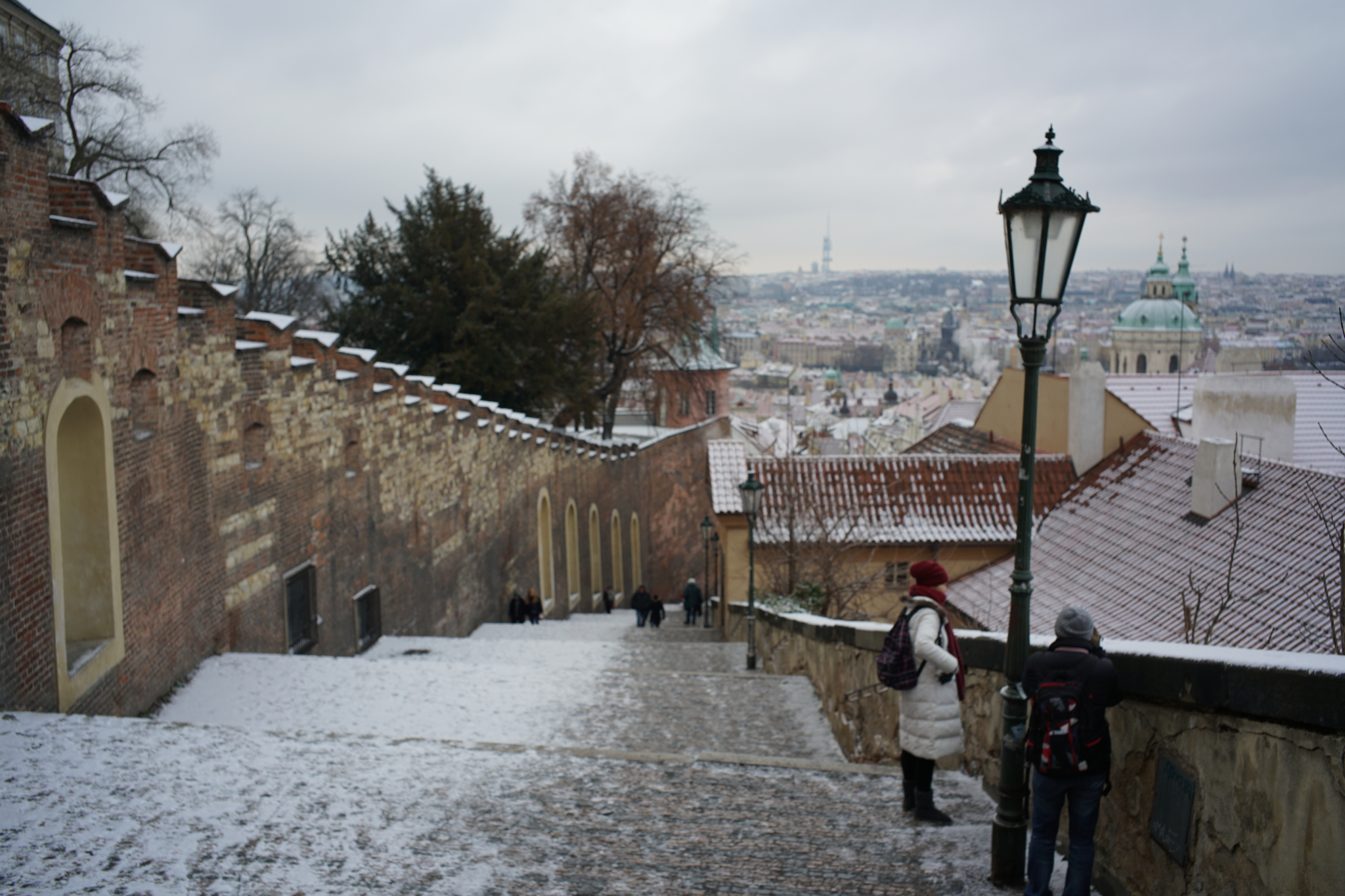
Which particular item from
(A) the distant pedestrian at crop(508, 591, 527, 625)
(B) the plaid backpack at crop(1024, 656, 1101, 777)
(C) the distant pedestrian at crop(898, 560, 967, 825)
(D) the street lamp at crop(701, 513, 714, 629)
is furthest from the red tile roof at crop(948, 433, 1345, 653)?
(A) the distant pedestrian at crop(508, 591, 527, 625)

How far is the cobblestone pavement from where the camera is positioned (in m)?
4.34

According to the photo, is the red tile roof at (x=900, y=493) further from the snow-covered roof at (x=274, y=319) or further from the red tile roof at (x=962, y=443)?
the snow-covered roof at (x=274, y=319)

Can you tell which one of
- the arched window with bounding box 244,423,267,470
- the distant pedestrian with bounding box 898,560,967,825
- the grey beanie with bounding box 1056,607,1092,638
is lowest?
the distant pedestrian with bounding box 898,560,967,825

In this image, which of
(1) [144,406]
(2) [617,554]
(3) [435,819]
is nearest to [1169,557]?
(3) [435,819]

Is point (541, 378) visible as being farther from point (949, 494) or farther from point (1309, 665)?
point (1309, 665)

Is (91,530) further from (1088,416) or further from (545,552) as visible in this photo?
(1088,416)

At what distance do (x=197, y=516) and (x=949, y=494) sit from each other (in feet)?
49.2

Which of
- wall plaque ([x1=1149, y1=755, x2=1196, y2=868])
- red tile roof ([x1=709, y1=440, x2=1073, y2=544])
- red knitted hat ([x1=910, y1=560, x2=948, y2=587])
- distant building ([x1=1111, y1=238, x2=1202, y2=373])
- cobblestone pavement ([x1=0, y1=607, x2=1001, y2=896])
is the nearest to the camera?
wall plaque ([x1=1149, y1=755, x2=1196, y2=868])

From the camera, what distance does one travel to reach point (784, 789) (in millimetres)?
6125

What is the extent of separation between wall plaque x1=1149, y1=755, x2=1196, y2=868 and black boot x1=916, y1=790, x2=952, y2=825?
58.7 inches

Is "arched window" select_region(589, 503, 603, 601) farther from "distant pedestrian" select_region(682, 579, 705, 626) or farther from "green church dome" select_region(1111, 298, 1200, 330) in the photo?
"green church dome" select_region(1111, 298, 1200, 330)

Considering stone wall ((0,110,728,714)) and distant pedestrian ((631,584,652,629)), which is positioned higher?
stone wall ((0,110,728,714))

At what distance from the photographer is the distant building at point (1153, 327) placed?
89.6 m

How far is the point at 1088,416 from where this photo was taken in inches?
819
